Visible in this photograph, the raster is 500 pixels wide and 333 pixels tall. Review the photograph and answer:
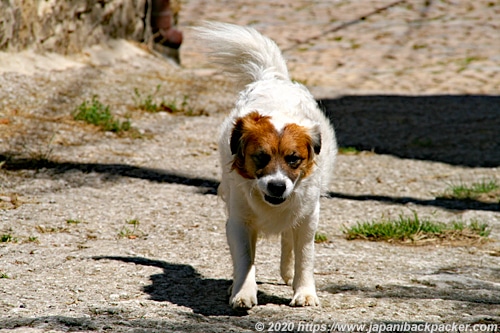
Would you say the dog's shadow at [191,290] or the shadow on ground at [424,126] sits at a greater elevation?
the dog's shadow at [191,290]

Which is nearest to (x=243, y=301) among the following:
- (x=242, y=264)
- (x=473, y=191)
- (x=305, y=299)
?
(x=242, y=264)

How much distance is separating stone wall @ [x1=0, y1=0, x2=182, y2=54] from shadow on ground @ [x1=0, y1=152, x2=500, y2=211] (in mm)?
2633

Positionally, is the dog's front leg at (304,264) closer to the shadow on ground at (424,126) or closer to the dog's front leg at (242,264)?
the dog's front leg at (242,264)

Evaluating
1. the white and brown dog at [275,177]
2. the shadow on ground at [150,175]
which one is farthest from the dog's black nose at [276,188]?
the shadow on ground at [150,175]

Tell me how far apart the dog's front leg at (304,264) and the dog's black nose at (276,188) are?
0.54 meters

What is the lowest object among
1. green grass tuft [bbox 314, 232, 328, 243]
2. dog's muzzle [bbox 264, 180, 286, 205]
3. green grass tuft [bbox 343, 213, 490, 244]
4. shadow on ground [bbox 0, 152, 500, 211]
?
shadow on ground [bbox 0, 152, 500, 211]

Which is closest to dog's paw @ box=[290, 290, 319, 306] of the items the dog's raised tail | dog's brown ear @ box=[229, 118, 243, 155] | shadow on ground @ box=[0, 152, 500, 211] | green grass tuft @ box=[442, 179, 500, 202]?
dog's brown ear @ box=[229, 118, 243, 155]

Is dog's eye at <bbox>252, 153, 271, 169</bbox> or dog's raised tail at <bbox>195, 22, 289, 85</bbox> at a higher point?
dog's raised tail at <bbox>195, 22, 289, 85</bbox>

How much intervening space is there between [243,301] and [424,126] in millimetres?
6870

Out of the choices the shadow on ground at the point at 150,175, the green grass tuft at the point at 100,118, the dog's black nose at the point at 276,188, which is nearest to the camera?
the dog's black nose at the point at 276,188

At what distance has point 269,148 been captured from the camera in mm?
4590

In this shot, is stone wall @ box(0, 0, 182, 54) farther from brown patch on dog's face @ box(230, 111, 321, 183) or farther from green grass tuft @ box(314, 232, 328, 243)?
brown patch on dog's face @ box(230, 111, 321, 183)

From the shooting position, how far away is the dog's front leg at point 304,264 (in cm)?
478

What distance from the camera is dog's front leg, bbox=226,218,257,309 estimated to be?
4602mm
